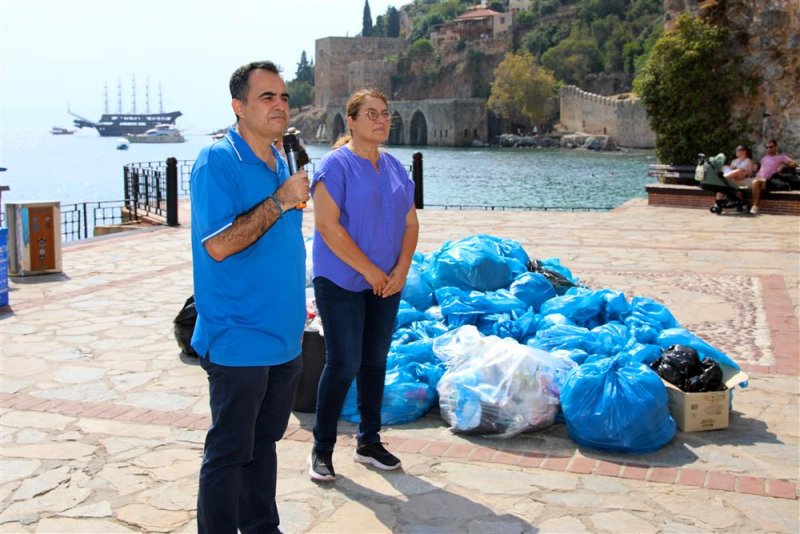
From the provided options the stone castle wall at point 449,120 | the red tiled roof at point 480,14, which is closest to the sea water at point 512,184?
the stone castle wall at point 449,120

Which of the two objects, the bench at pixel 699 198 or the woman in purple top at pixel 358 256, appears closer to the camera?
the woman in purple top at pixel 358 256

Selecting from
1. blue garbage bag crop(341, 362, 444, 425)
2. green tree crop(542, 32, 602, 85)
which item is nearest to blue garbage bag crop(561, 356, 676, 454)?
blue garbage bag crop(341, 362, 444, 425)

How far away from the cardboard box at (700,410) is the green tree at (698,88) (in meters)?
14.7

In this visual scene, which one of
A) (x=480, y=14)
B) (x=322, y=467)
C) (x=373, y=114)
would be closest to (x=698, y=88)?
(x=373, y=114)

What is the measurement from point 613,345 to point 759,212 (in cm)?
1144

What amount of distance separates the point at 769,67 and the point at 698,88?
142cm

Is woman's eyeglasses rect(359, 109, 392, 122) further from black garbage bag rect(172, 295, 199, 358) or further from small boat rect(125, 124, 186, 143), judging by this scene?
small boat rect(125, 124, 186, 143)

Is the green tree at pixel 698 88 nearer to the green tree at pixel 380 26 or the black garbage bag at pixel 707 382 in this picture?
the black garbage bag at pixel 707 382

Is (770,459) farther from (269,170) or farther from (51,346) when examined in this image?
(51,346)

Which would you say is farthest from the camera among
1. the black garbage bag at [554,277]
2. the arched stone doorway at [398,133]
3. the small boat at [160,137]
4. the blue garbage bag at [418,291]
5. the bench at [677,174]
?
the small boat at [160,137]

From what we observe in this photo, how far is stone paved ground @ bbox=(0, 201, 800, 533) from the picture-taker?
376 cm

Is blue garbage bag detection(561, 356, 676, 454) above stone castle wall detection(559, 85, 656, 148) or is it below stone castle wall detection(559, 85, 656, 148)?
below

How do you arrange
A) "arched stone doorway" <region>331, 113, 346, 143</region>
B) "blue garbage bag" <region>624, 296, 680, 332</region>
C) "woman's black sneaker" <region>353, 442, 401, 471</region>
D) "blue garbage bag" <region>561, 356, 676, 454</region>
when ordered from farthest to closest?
1. "arched stone doorway" <region>331, 113, 346, 143</region>
2. "blue garbage bag" <region>624, 296, 680, 332</region>
3. "blue garbage bag" <region>561, 356, 676, 454</region>
4. "woman's black sneaker" <region>353, 442, 401, 471</region>

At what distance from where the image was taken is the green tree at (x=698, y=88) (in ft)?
60.3
